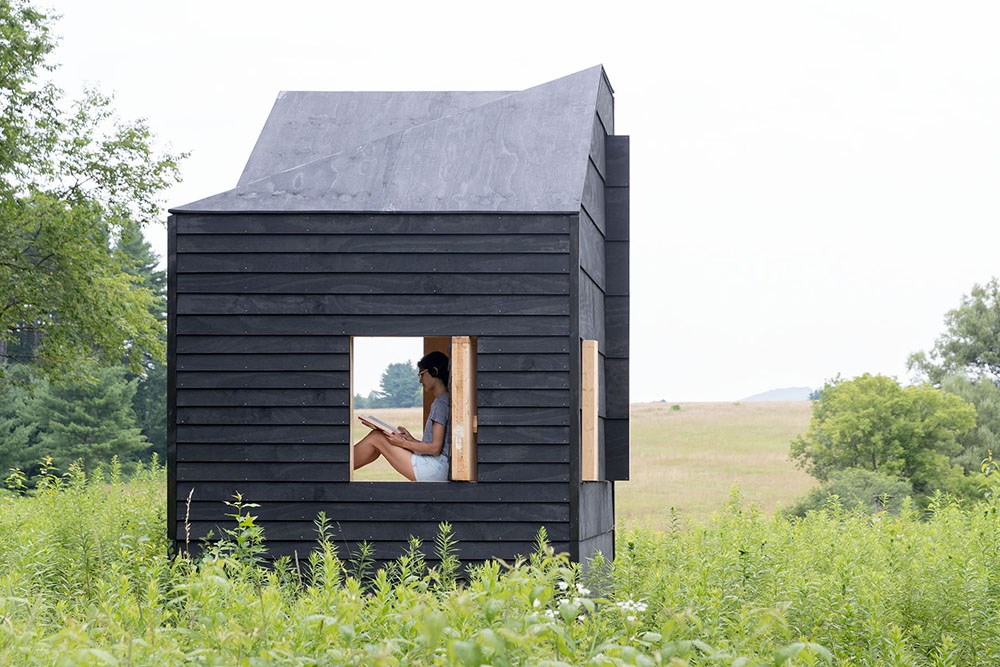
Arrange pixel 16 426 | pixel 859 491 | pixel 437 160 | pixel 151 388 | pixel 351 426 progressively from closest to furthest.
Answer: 1. pixel 351 426
2. pixel 437 160
3. pixel 859 491
4. pixel 16 426
5. pixel 151 388

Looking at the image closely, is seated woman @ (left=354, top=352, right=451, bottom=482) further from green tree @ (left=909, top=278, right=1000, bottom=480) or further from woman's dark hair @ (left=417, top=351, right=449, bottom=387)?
green tree @ (left=909, top=278, right=1000, bottom=480)

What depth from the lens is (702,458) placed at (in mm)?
45906

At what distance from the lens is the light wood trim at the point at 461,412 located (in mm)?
8773

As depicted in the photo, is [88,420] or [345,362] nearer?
[345,362]

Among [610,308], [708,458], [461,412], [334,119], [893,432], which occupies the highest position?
[334,119]

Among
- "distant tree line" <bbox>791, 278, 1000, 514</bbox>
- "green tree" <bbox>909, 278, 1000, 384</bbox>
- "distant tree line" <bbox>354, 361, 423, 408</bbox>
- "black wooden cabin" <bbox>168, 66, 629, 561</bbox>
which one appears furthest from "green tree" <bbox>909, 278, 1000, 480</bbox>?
"black wooden cabin" <bbox>168, 66, 629, 561</bbox>

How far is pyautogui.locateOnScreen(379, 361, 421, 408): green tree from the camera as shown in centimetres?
6912

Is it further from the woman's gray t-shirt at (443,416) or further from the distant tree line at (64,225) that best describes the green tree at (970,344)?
the woman's gray t-shirt at (443,416)

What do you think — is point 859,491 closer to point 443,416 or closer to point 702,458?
point 702,458

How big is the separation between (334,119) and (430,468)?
423 cm

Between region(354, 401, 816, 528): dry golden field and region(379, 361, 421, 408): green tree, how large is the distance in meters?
14.7

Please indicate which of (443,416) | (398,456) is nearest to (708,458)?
(443,416)

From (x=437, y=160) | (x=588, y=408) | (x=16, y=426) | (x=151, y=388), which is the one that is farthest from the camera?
(x=151, y=388)

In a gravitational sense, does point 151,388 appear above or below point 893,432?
above
